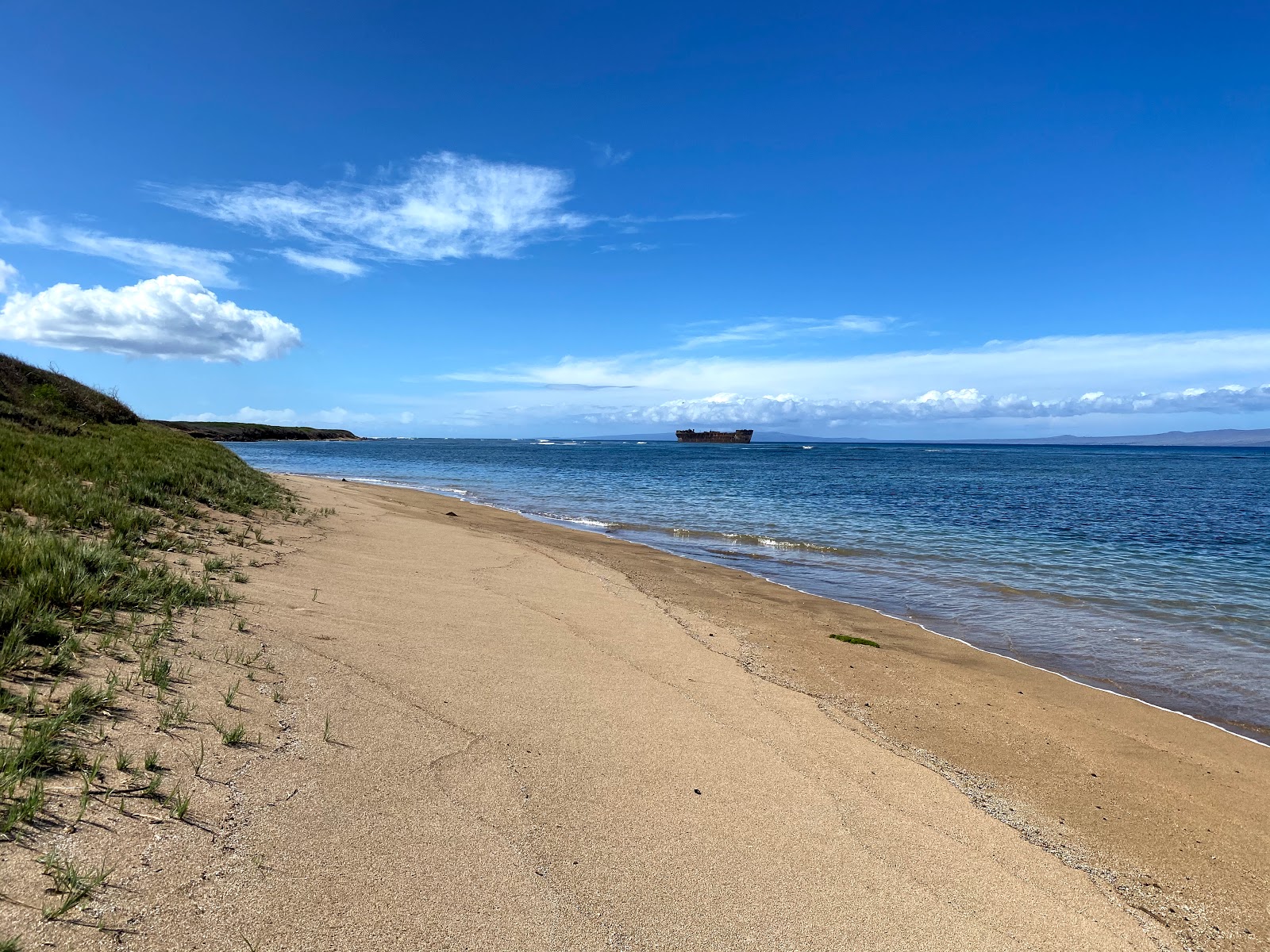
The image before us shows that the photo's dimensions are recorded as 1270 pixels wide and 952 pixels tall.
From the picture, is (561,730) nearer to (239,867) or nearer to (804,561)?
(239,867)

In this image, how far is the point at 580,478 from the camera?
52.0 m

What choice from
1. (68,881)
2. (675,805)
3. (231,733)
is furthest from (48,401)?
(675,805)

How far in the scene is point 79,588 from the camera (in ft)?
17.6

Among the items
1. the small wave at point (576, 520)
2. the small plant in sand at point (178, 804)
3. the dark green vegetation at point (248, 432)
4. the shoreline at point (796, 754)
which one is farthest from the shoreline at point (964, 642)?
the dark green vegetation at point (248, 432)

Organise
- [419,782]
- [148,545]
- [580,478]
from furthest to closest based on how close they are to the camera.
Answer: [580,478], [148,545], [419,782]

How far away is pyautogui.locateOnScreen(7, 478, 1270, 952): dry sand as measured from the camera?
3.10 m

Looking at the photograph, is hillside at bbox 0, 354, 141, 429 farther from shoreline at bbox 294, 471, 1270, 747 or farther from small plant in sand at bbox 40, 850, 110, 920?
small plant in sand at bbox 40, 850, 110, 920

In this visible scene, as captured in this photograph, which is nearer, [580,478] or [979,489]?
[979,489]

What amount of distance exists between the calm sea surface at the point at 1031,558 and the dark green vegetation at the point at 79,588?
36.0ft

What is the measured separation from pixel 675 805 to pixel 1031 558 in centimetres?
1780

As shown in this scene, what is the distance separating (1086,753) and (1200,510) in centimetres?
3284

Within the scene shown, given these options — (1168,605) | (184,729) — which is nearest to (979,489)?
(1168,605)

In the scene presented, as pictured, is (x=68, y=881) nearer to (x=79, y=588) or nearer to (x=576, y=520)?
(x=79, y=588)

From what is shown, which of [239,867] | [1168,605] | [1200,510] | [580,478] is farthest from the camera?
[580,478]
